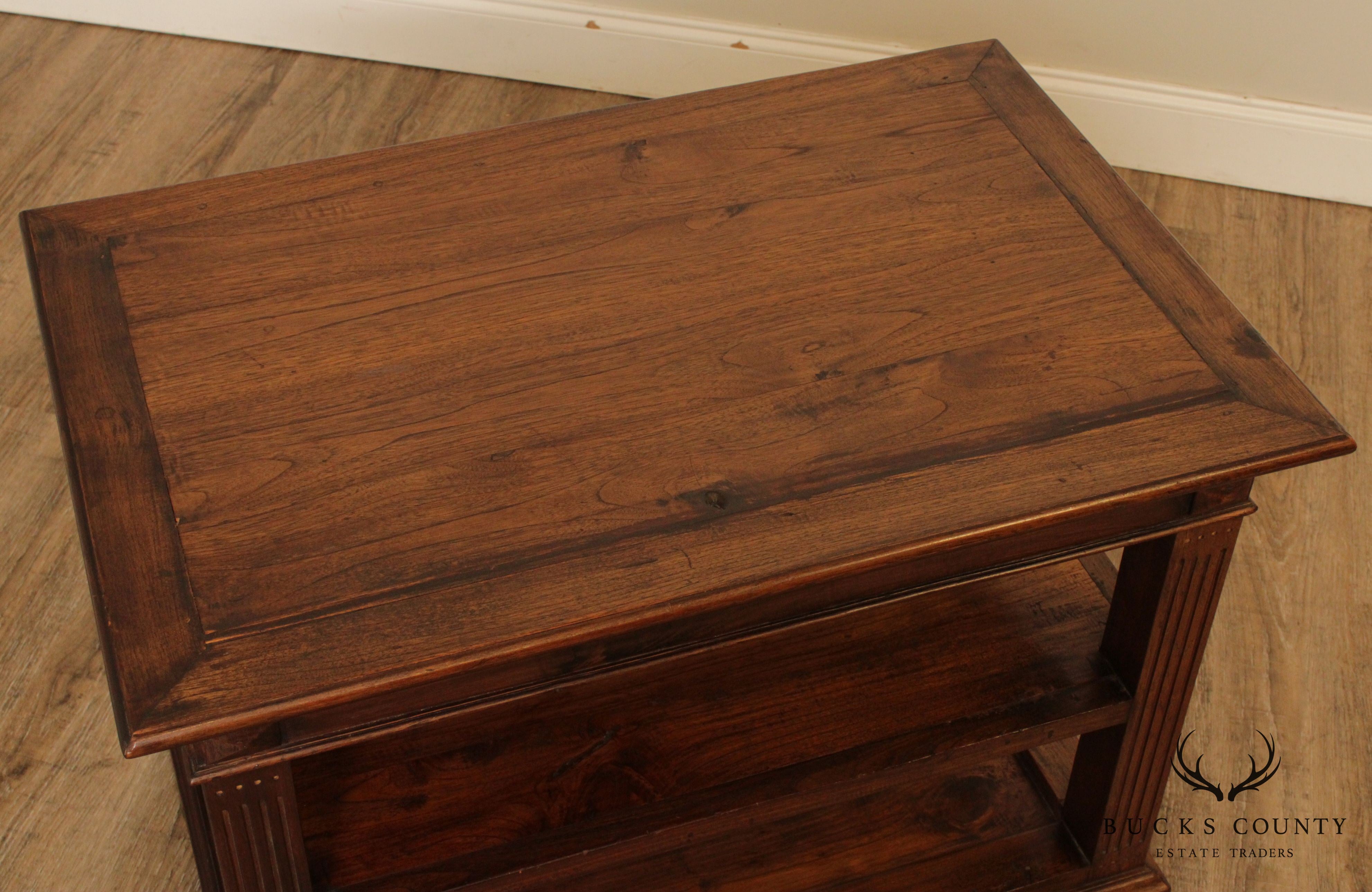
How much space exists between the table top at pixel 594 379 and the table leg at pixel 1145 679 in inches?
5.3

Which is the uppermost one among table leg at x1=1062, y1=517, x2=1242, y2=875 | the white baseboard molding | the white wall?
the white wall

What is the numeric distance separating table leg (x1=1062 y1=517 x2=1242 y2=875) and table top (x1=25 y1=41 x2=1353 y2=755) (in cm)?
13

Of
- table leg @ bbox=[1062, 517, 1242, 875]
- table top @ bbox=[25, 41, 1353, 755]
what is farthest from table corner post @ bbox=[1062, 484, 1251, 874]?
table top @ bbox=[25, 41, 1353, 755]

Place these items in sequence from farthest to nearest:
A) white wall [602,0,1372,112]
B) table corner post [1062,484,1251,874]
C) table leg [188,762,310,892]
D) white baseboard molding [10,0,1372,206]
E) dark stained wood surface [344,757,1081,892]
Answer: white baseboard molding [10,0,1372,206], white wall [602,0,1372,112], dark stained wood surface [344,757,1081,892], table corner post [1062,484,1251,874], table leg [188,762,310,892]

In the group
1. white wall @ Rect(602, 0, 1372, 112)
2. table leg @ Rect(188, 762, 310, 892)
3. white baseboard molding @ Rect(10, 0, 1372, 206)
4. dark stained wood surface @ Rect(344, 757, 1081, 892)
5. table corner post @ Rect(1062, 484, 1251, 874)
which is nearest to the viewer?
table leg @ Rect(188, 762, 310, 892)

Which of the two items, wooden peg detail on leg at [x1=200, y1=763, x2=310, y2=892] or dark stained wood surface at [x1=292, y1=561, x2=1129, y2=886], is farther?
dark stained wood surface at [x1=292, y1=561, x2=1129, y2=886]

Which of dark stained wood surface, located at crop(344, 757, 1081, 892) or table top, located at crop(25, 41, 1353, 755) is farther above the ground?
table top, located at crop(25, 41, 1353, 755)

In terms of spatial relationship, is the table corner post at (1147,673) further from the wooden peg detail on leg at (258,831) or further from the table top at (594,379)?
the wooden peg detail on leg at (258,831)

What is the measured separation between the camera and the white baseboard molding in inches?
94.0

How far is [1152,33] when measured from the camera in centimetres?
234

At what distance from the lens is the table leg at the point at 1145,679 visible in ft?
3.97

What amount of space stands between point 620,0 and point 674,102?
110 centimetres

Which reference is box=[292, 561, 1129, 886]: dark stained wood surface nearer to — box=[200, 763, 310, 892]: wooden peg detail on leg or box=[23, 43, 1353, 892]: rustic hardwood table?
box=[23, 43, 1353, 892]: rustic hardwood table

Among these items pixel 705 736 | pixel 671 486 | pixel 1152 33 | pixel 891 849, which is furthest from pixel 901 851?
pixel 1152 33
